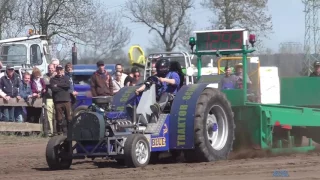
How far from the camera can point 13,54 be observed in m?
22.0

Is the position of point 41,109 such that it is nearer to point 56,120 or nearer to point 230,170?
point 56,120

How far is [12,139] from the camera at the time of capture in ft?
52.3

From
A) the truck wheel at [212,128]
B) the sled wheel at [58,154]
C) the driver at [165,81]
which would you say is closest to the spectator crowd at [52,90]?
the driver at [165,81]

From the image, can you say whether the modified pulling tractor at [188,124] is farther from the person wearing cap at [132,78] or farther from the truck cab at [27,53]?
the truck cab at [27,53]

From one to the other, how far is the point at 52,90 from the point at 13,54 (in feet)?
21.9

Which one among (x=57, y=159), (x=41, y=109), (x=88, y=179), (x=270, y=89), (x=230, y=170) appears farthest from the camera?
(x=41, y=109)

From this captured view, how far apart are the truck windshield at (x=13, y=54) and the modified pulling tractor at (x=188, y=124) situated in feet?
34.4

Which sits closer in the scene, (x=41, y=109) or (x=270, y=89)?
(x=270, y=89)

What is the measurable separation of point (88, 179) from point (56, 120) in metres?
6.97

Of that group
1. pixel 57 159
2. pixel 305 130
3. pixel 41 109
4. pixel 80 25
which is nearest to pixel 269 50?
pixel 80 25

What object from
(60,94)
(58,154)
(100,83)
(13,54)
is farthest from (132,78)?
(58,154)

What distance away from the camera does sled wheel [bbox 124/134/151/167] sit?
33.0ft

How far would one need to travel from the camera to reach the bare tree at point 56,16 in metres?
32.3

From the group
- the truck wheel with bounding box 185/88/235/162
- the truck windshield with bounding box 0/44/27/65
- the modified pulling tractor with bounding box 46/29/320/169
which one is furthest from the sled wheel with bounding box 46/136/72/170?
the truck windshield with bounding box 0/44/27/65
